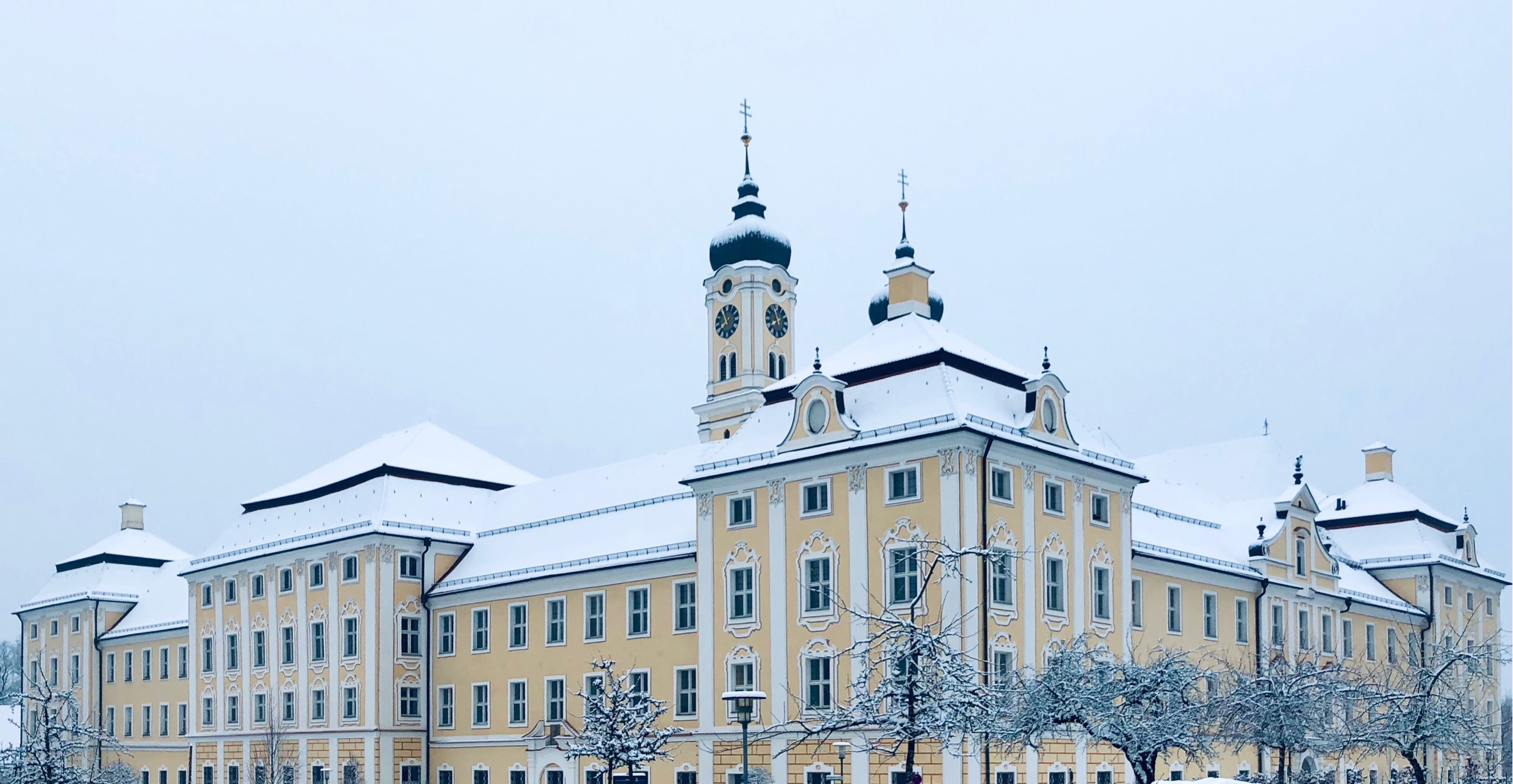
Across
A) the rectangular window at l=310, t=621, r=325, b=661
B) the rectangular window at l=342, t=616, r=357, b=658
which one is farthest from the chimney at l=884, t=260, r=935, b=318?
the rectangular window at l=310, t=621, r=325, b=661

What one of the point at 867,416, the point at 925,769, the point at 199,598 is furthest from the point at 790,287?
the point at 925,769

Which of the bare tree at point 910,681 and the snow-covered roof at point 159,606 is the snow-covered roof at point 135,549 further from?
the bare tree at point 910,681

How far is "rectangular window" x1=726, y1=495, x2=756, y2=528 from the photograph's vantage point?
4625 centimetres

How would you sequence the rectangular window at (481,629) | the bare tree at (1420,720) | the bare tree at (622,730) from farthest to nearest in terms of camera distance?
the rectangular window at (481,629) → the bare tree at (622,730) → the bare tree at (1420,720)

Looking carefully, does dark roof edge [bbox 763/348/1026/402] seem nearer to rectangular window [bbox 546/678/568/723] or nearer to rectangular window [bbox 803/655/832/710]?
rectangular window [bbox 803/655/832/710]

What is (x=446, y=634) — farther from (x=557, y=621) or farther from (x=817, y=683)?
(x=817, y=683)

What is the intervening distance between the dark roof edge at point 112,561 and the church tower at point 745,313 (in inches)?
1148

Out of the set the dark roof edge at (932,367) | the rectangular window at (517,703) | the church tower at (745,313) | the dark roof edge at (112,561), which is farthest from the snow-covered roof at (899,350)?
the dark roof edge at (112,561)

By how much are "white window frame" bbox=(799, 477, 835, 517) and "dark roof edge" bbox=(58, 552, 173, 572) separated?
5044 centimetres

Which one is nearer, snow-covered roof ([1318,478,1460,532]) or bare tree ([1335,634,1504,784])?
bare tree ([1335,634,1504,784])

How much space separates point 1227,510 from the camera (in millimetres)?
59812

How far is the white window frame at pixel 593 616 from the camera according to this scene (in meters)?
52.6

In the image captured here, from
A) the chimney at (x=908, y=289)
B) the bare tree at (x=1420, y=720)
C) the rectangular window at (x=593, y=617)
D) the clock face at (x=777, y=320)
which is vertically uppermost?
the clock face at (x=777, y=320)

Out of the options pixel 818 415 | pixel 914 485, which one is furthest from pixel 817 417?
pixel 914 485
